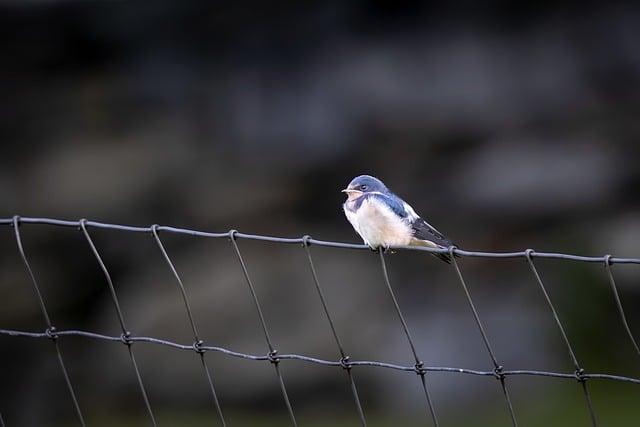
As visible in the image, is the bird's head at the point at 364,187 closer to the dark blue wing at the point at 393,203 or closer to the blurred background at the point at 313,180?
the dark blue wing at the point at 393,203

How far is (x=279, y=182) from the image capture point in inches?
302

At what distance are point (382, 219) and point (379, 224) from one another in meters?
0.02

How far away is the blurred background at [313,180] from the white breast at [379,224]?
4007mm

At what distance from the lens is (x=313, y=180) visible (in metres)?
7.68

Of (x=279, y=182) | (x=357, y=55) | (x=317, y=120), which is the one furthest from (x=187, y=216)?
(x=357, y=55)

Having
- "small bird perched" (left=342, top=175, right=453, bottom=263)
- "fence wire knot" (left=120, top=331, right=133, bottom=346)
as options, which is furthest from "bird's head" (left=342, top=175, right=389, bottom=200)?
"fence wire knot" (left=120, top=331, right=133, bottom=346)

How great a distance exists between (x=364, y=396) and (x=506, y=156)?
192 cm

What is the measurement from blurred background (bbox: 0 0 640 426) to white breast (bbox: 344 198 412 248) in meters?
4.01

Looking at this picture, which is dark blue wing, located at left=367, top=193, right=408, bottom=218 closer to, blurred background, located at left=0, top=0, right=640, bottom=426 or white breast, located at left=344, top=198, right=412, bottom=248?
white breast, located at left=344, top=198, right=412, bottom=248

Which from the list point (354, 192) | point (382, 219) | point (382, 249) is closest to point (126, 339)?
point (382, 249)

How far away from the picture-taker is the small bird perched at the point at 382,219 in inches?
127

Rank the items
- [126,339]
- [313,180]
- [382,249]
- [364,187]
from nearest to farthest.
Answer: [126,339]
[382,249]
[364,187]
[313,180]

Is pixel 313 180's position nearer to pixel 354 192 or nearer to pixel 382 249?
pixel 354 192

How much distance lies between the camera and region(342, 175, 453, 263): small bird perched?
127 inches
